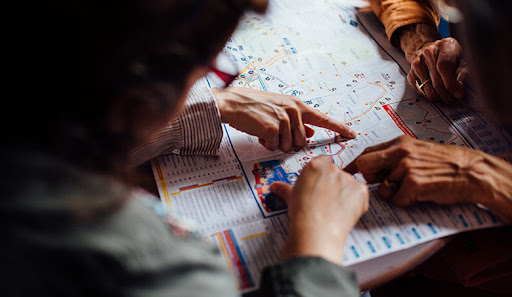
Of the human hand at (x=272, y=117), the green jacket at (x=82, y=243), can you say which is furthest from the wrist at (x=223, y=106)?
the green jacket at (x=82, y=243)

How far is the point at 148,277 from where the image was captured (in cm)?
52

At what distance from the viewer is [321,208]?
81 centimetres

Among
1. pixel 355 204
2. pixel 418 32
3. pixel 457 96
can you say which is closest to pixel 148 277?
pixel 355 204

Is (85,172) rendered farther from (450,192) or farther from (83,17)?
(450,192)

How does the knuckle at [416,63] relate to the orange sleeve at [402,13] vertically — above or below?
below

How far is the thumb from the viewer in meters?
0.90

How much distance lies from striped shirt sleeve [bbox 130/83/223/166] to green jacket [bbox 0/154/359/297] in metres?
0.42

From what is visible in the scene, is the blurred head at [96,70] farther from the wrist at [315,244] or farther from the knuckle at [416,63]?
the knuckle at [416,63]

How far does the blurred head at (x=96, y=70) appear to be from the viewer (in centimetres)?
44

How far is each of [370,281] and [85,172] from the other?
563 mm

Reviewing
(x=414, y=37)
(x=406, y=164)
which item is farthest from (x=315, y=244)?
(x=414, y=37)

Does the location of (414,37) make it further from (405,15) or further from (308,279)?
(308,279)

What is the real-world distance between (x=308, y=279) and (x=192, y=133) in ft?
1.51

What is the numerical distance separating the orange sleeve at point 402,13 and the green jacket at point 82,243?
1.06m
